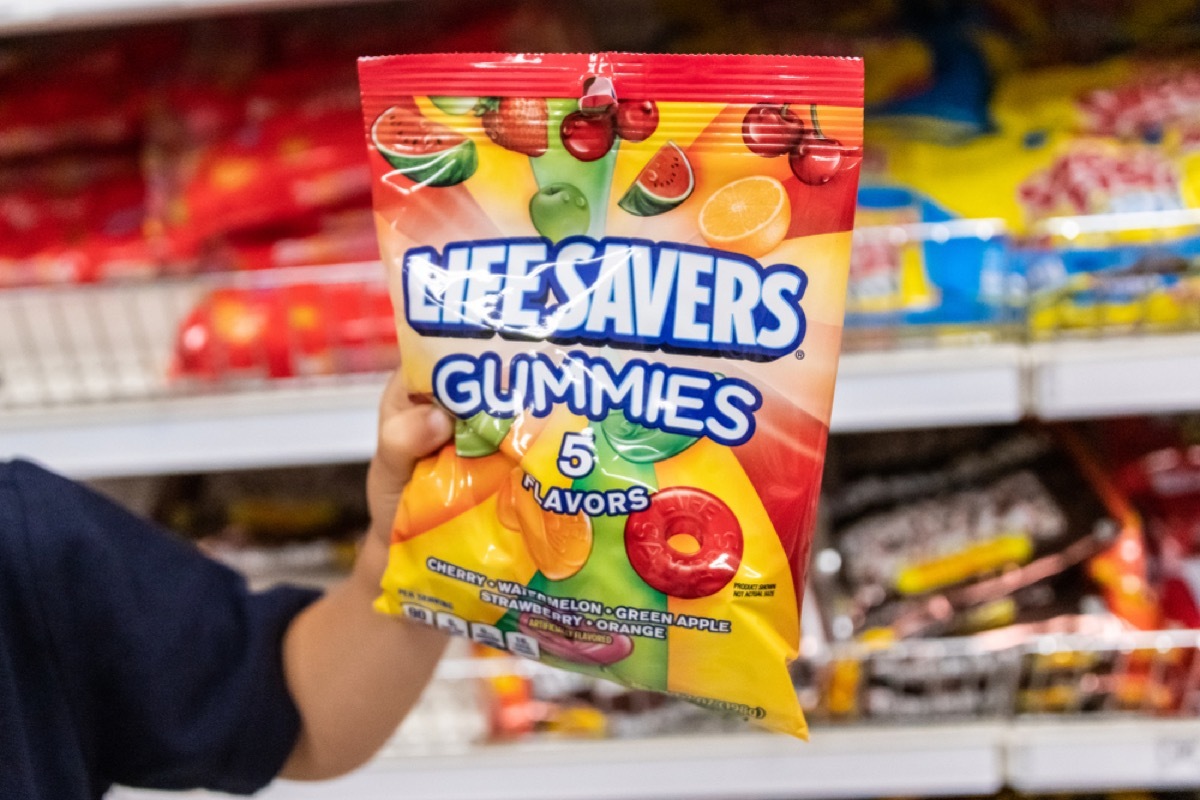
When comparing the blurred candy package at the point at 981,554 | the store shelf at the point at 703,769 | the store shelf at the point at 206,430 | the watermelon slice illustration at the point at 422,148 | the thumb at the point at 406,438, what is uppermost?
the watermelon slice illustration at the point at 422,148

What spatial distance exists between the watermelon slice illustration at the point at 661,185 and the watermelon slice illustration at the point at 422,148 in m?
0.08

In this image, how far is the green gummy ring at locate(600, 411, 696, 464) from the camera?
0.45m

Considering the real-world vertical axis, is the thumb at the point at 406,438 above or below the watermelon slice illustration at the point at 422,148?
below

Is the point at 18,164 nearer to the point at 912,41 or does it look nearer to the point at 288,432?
the point at 288,432

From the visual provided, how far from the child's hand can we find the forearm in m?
0.04

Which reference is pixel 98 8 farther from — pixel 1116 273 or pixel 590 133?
pixel 1116 273

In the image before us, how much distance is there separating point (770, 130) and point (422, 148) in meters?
0.16

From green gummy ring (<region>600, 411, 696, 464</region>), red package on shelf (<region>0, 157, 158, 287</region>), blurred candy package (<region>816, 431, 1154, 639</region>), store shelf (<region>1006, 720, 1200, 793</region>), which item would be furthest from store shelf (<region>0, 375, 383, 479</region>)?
store shelf (<region>1006, 720, 1200, 793</region>)

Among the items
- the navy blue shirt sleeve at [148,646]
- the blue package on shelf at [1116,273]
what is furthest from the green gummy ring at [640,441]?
the blue package on shelf at [1116,273]

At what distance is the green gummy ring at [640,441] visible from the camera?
45cm

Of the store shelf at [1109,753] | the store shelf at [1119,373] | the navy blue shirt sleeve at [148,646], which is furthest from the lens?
the store shelf at [1109,753]

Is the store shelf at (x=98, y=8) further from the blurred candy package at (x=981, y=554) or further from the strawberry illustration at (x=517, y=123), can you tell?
the blurred candy package at (x=981, y=554)

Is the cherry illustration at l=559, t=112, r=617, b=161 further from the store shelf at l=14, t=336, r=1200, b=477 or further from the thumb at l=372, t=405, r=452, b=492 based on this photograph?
the store shelf at l=14, t=336, r=1200, b=477

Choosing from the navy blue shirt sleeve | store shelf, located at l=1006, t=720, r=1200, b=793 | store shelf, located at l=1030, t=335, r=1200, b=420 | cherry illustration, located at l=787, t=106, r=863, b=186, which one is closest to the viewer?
cherry illustration, located at l=787, t=106, r=863, b=186
